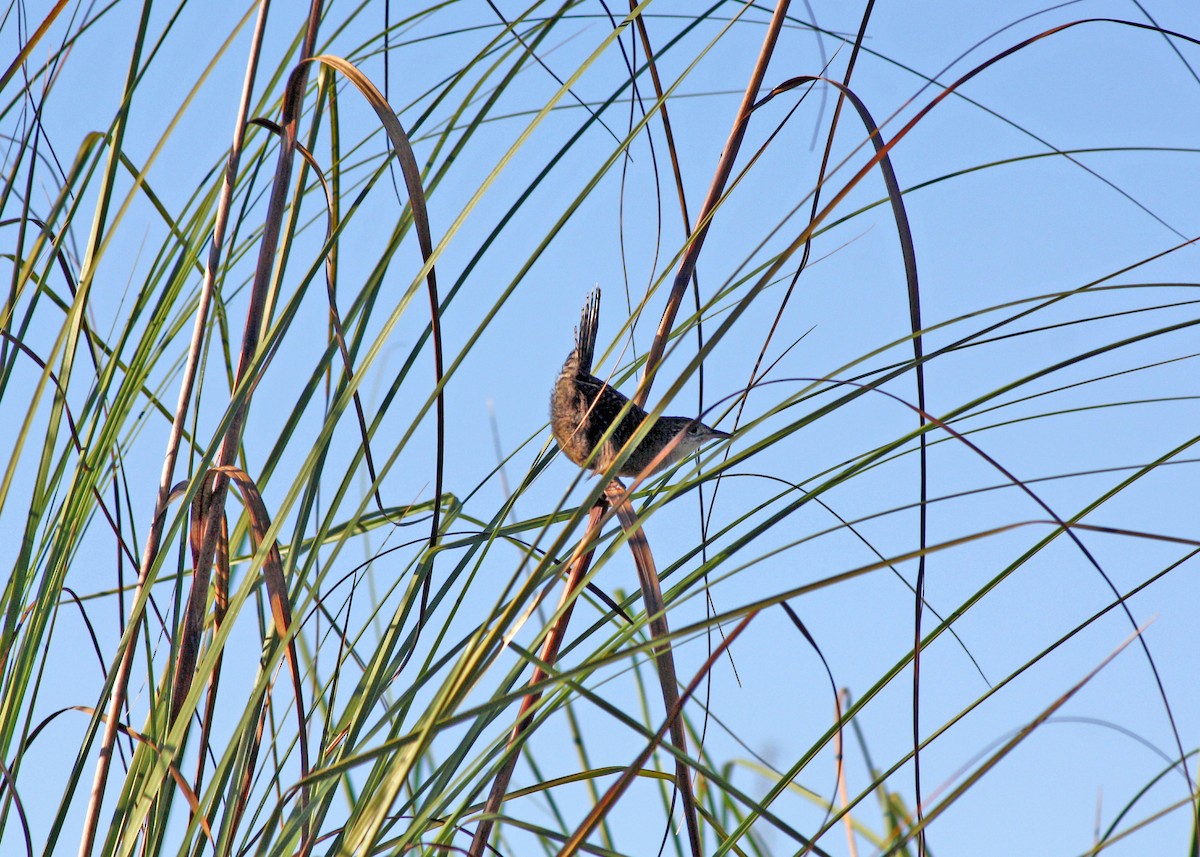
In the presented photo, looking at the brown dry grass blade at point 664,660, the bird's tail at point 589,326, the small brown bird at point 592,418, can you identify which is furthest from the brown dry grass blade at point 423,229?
the bird's tail at point 589,326

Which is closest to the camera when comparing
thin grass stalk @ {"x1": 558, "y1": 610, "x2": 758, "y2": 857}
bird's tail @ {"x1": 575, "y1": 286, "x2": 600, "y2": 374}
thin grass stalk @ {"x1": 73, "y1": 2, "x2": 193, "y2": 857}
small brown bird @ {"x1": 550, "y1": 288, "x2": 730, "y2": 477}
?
thin grass stalk @ {"x1": 558, "y1": 610, "x2": 758, "y2": 857}

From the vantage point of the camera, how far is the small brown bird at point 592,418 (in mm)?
2260

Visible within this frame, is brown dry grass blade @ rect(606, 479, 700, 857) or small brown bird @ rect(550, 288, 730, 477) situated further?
small brown bird @ rect(550, 288, 730, 477)

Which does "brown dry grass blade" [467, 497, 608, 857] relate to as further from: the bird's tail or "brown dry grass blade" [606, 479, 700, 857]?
the bird's tail

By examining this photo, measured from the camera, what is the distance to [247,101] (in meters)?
1.33

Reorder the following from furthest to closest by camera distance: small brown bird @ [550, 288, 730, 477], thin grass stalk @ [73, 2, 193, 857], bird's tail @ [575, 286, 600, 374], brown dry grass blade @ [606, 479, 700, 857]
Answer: bird's tail @ [575, 286, 600, 374], small brown bird @ [550, 288, 730, 477], thin grass stalk @ [73, 2, 193, 857], brown dry grass blade @ [606, 479, 700, 857]

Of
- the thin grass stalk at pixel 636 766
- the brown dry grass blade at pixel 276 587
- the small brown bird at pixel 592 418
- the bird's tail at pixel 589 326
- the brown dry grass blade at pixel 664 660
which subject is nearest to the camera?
the thin grass stalk at pixel 636 766

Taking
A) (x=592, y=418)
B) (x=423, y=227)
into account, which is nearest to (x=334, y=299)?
(x=423, y=227)

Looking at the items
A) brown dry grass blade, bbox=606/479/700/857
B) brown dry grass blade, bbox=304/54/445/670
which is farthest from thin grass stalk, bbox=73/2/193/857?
brown dry grass blade, bbox=606/479/700/857

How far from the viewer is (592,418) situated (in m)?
2.34

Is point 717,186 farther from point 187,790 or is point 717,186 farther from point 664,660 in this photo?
point 187,790

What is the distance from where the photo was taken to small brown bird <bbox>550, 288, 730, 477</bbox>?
2260 mm

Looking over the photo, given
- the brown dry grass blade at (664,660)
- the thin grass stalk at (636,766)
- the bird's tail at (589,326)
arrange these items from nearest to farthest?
the thin grass stalk at (636,766), the brown dry grass blade at (664,660), the bird's tail at (589,326)

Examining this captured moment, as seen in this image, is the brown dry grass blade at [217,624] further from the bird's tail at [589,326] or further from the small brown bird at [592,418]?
the bird's tail at [589,326]
